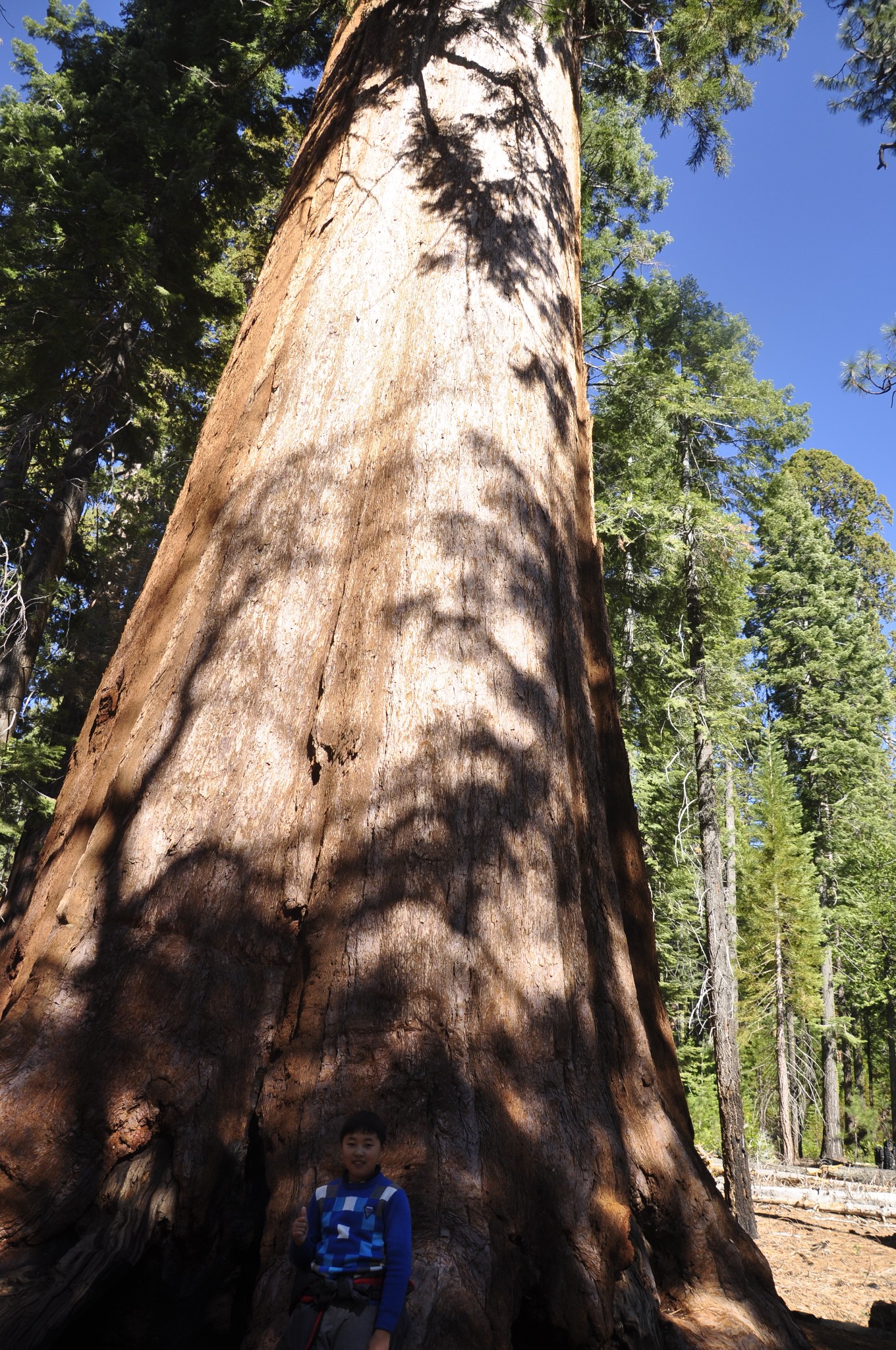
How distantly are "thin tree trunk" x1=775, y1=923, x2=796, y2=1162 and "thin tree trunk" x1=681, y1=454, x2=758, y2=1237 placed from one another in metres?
9.69

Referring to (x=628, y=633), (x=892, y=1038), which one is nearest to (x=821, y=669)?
(x=892, y=1038)

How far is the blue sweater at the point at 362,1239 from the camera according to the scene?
185 centimetres

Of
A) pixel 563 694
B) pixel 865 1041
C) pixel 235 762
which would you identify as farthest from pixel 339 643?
pixel 865 1041

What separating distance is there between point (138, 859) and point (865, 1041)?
40.3 metres

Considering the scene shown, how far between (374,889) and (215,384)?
1315 centimetres

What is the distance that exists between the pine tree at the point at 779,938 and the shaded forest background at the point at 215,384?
0.09 metres

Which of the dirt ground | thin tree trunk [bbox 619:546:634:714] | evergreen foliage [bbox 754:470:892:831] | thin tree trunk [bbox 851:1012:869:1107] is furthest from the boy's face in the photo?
thin tree trunk [bbox 851:1012:869:1107]

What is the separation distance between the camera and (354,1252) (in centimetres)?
188

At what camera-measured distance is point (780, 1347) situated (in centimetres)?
235

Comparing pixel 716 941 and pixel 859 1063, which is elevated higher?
pixel 859 1063

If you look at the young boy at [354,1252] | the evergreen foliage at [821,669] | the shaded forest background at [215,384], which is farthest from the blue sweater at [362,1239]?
the evergreen foliage at [821,669]

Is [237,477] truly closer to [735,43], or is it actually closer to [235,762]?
[235,762]

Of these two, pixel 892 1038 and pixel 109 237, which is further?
pixel 892 1038

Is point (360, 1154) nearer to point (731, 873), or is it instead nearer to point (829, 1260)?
point (829, 1260)
